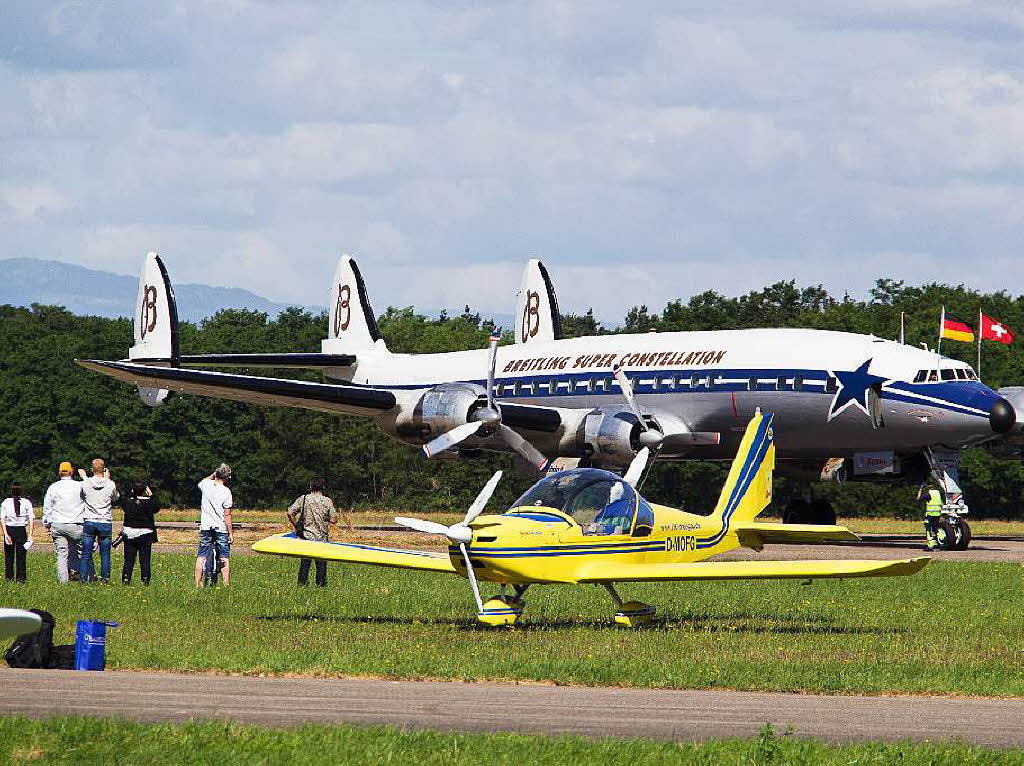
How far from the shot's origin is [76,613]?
1995 centimetres

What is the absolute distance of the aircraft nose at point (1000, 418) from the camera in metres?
35.6

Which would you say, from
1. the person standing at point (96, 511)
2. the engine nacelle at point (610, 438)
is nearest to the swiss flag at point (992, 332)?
the engine nacelle at point (610, 438)

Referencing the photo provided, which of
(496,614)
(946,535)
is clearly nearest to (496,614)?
(496,614)

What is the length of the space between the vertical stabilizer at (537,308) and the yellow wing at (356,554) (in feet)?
102

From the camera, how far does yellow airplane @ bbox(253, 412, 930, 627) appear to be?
18422mm

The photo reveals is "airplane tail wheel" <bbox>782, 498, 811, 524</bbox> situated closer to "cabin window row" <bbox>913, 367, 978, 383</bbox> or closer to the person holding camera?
"cabin window row" <bbox>913, 367, 978, 383</bbox>

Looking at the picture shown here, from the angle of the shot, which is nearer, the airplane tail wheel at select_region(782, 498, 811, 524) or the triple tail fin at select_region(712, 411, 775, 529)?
the triple tail fin at select_region(712, 411, 775, 529)

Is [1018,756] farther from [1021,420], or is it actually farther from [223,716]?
[1021,420]

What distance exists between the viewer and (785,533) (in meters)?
21.9

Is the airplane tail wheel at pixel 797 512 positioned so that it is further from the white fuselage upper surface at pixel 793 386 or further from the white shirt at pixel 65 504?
the white shirt at pixel 65 504

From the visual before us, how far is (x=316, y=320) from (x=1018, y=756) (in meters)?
97.5

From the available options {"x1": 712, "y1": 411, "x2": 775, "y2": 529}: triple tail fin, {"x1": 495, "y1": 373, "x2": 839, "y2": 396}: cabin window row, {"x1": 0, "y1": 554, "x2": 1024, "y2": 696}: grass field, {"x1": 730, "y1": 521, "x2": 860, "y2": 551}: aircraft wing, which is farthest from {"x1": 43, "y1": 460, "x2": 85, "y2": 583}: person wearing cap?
{"x1": 495, "y1": 373, "x2": 839, "y2": 396}: cabin window row

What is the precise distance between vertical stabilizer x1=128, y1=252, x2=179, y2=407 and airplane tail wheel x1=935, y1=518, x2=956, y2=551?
77.0 feet

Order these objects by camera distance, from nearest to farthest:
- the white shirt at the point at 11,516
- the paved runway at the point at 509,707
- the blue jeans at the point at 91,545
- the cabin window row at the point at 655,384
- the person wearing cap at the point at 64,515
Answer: the paved runway at the point at 509,707
the person wearing cap at the point at 64,515
the blue jeans at the point at 91,545
the white shirt at the point at 11,516
the cabin window row at the point at 655,384
